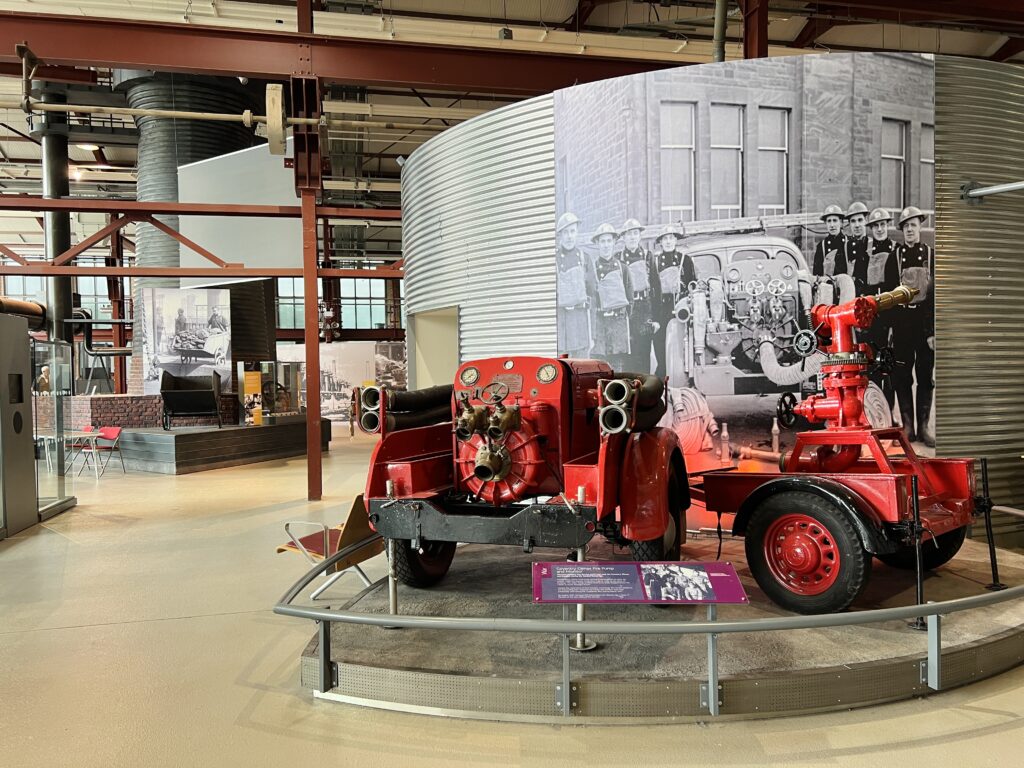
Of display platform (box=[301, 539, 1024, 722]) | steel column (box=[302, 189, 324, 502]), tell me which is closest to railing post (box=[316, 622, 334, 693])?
display platform (box=[301, 539, 1024, 722])

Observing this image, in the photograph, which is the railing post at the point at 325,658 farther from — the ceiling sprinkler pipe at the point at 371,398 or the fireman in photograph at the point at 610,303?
the fireman in photograph at the point at 610,303

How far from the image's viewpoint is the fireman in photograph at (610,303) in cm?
678

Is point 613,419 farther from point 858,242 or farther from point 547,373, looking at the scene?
point 858,242

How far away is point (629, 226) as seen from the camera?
674 centimetres

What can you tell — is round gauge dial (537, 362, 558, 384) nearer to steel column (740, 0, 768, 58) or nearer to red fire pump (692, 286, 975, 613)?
red fire pump (692, 286, 975, 613)

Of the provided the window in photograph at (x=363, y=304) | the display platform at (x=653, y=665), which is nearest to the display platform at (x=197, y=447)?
the display platform at (x=653, y=665)

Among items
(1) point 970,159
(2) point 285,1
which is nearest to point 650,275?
(1) point 970,159

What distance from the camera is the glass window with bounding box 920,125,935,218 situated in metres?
6.35

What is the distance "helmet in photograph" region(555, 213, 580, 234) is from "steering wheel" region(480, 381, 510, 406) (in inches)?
125

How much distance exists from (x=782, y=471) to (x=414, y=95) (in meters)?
13.1

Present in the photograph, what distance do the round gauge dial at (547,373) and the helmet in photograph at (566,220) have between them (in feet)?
10.1

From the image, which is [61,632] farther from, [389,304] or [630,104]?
[389,304]

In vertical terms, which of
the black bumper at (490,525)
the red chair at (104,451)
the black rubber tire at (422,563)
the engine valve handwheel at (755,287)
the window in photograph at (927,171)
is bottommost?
the red chair at (104,451)

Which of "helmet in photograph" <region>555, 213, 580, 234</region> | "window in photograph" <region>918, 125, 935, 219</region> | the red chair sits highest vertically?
"window in photograph" <region>918, 125, 935, 219</region>
